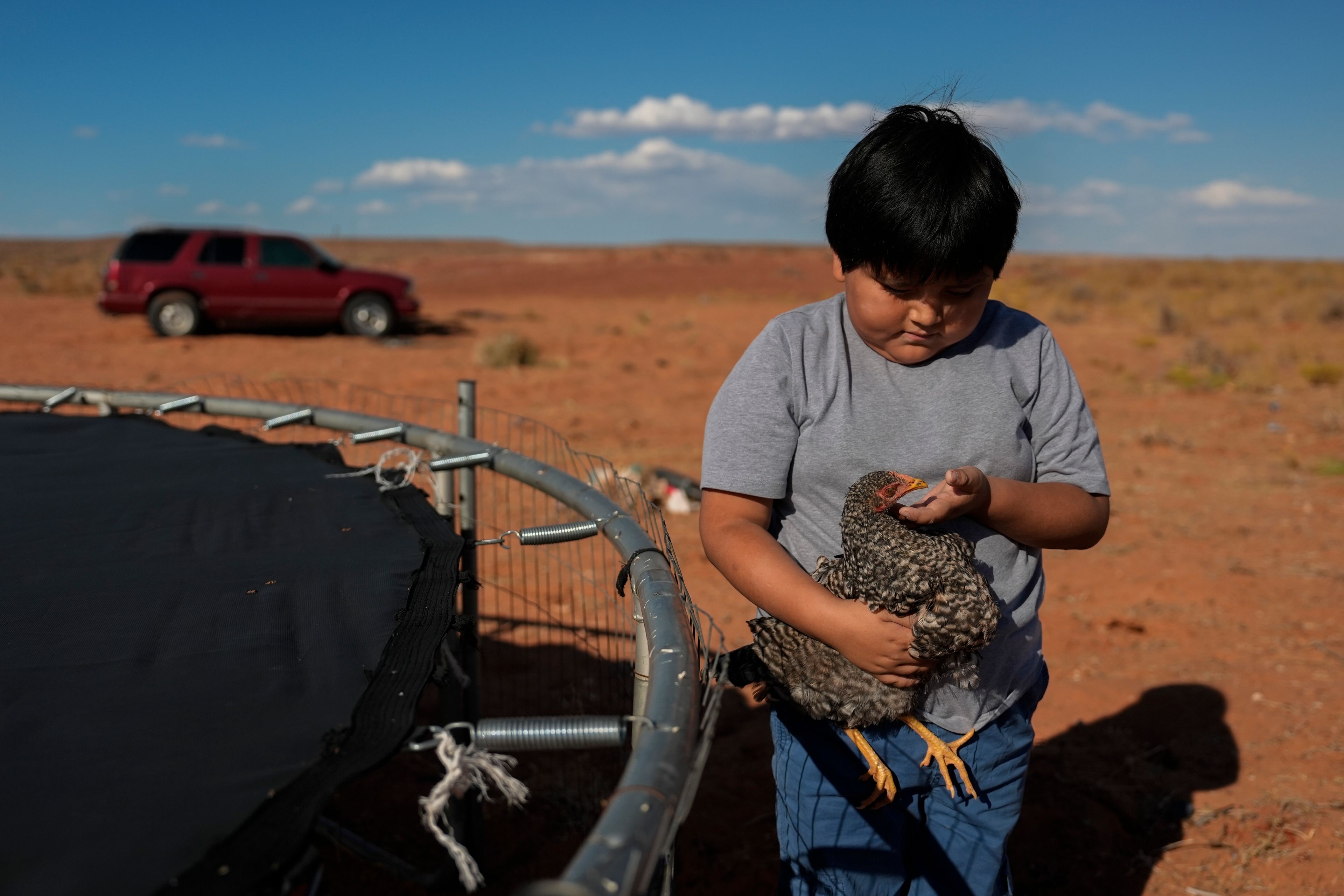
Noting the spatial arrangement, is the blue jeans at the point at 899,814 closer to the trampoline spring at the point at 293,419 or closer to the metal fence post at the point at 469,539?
the metal fence post at the point at 469,539

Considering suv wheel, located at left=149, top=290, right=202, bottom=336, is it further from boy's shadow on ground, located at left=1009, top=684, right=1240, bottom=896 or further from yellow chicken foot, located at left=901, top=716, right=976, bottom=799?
yellow chicken foot, located at left=901, top=716, right=976, bottom=799

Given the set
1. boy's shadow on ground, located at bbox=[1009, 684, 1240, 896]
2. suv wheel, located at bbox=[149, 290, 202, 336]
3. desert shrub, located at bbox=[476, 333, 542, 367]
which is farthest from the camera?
suv wheel, located at bbox=[149, 290, 202, 336]

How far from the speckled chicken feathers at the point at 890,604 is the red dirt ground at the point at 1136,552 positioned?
5.79 ft

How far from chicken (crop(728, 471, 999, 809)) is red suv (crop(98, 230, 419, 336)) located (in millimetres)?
15820

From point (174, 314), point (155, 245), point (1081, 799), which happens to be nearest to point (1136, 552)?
point (1081, 799)

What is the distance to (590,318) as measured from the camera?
22.8 m

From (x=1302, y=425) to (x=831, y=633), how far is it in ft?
37.0

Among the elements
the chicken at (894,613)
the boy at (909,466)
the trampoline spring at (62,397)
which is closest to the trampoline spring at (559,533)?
the boy at (909,466)

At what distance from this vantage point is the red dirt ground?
3.29m

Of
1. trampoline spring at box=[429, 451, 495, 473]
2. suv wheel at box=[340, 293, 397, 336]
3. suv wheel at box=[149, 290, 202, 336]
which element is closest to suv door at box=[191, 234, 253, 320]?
suv wheel at box=[149, 290, 202, 336]

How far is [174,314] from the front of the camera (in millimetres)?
15203

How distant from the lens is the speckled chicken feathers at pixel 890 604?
62.4 inches

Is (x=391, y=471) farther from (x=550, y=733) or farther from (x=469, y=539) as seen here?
(x=550, y=733)

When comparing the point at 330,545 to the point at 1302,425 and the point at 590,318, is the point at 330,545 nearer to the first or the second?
the point at 1302,425
